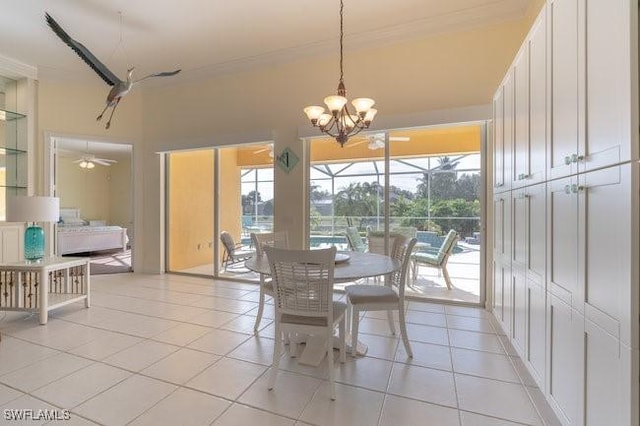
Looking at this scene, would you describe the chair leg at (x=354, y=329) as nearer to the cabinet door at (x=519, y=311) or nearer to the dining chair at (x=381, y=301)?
the dining chair at (x=381, y=301)

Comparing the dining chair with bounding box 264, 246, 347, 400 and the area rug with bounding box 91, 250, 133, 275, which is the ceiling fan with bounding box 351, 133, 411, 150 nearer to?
the dining chair with bounding box 264, 246, 347, 400

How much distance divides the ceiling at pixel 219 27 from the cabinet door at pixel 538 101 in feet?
5.47

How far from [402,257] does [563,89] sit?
1.62 meters

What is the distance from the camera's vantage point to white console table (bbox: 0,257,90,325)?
313 centimetres

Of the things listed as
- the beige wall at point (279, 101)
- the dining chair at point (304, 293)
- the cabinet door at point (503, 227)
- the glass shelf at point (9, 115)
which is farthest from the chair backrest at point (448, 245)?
the glass shelf at point (9, 115)

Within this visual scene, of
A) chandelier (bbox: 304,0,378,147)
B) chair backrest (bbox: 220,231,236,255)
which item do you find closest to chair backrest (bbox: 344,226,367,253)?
chandelier (bbox: 304,0,378,147)

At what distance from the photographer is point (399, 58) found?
150 inches

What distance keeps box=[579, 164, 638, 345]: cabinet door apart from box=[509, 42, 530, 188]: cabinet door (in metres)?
0.86

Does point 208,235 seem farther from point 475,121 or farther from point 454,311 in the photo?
point 475,121

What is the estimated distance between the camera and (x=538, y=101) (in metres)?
1.88

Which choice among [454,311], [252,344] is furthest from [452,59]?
[252,344]

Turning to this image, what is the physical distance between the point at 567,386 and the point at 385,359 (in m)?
1.18

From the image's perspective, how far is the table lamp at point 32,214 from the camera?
3.22m

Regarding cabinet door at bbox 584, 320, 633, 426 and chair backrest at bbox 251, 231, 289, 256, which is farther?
chair backrest at bbox 251, 231, 289, 256
